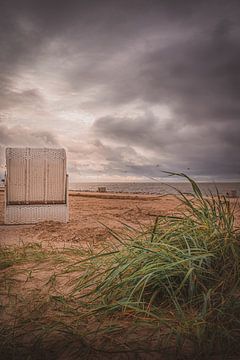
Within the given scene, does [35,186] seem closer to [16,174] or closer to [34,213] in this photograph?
[16,174]

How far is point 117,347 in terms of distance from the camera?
5.94 feet

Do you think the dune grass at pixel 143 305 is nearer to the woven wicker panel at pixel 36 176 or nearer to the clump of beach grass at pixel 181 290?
the clump of beach grass at pixel 181 290

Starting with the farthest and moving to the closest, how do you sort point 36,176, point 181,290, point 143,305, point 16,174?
1. point 36,176
2. point 16,174
3. point 181,290
4. point 143,305

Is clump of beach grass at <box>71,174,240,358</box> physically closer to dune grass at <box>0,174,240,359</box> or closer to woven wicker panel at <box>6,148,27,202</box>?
dune grass at <box>0,174,240,359</box>

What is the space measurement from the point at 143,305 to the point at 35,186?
20.6 ft

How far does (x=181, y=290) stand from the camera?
2420 millimetres

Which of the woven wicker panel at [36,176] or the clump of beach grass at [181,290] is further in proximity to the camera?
the woven wicker panel at [36,176]

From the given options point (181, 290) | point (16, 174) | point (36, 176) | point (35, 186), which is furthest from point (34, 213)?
point (181, 290)

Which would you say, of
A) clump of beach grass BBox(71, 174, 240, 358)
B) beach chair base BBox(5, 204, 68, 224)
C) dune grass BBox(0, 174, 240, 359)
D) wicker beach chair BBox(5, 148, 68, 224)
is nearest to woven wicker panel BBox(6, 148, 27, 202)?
wicker beach chair BBox(5, 148, 68, 224)

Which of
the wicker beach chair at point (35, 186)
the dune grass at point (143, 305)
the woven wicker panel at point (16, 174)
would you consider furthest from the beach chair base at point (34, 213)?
the dune grass at point (143, 305)

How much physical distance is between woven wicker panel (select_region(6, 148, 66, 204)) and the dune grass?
4816mm

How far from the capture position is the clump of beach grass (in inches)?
73.1

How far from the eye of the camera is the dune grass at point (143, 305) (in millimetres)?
1802

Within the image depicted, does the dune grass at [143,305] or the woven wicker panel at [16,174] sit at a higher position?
the woven wicker panel at [16,174]
